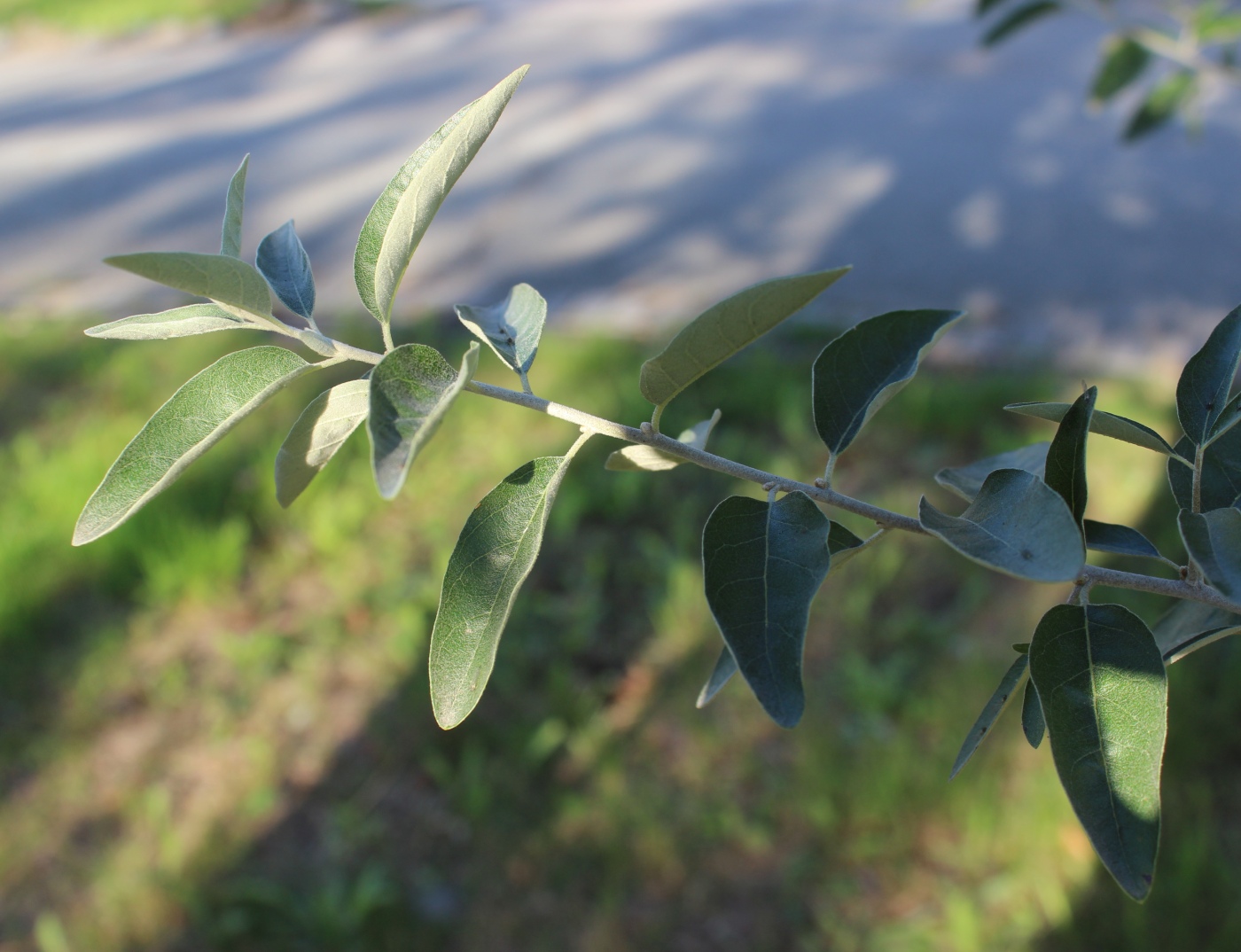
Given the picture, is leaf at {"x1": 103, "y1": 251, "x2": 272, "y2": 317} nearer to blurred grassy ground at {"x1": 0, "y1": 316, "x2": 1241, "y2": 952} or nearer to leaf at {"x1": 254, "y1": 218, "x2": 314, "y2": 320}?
leaf at {"x1": 254, "y1": 218, "x2": 314, "y2": 320}

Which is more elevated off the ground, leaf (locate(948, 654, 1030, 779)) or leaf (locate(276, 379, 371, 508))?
leaf (locate(276, 379, 371, 508))

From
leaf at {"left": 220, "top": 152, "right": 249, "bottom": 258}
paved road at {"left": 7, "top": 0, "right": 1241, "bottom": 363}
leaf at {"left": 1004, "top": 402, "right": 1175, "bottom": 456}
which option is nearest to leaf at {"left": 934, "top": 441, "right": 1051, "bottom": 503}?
leaf at {"left": 1004, "top": 402, "right": 1175, "bottom": 456}

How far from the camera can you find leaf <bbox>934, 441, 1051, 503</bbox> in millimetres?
705

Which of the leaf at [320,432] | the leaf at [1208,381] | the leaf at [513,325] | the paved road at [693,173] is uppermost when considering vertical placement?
the leaf at [320,432]

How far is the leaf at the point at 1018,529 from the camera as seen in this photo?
1.67ft

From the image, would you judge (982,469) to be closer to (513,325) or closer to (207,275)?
(513,325)

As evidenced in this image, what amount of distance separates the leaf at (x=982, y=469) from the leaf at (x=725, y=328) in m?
0.19

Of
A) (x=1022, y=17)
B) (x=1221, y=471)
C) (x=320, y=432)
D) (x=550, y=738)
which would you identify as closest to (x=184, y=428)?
(x=320, y=432)

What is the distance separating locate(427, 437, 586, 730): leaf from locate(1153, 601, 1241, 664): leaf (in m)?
0.40

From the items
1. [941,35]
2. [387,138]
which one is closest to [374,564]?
[387,138]

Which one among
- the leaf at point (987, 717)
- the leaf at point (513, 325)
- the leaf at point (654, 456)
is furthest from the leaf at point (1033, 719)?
the leaf at point (513, 325)

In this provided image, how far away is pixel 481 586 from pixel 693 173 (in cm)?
510

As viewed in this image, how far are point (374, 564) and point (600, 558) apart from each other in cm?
62

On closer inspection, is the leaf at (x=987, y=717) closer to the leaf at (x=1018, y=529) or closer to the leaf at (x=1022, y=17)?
the leaf at (x=1018, y=529)
